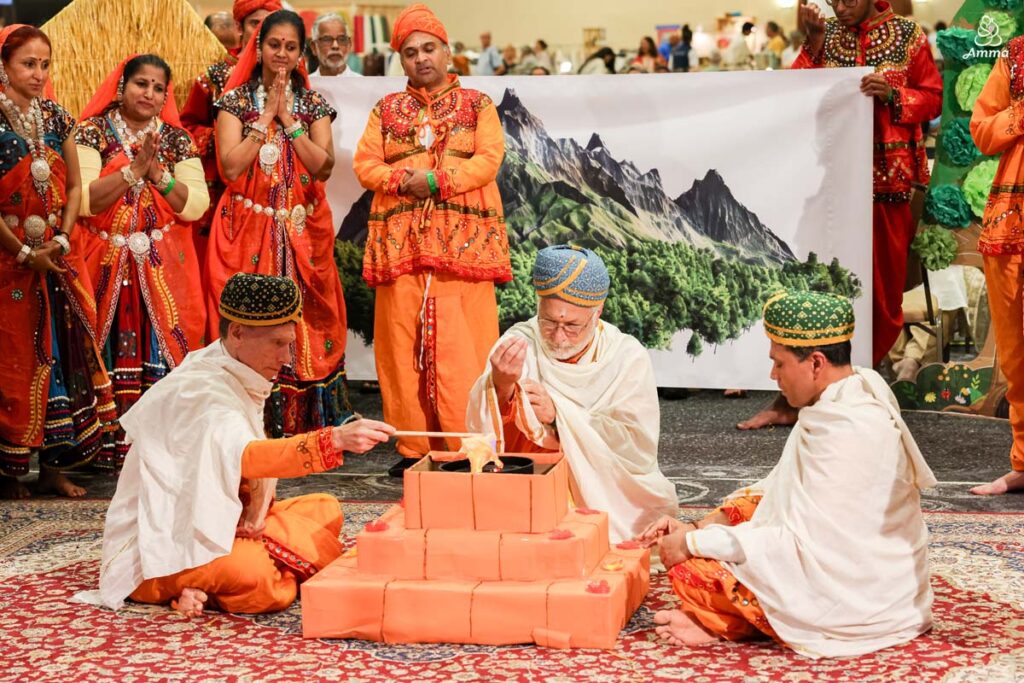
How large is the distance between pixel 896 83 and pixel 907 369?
142cm

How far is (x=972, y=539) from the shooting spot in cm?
443

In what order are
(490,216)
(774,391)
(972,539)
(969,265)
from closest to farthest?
(972,539), (490,216), (969,265), (774,391)

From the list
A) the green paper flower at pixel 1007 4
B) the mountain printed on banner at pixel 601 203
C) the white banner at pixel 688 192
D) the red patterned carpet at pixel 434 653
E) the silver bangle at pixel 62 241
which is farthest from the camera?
the mountain printed on banner at pixel 601 203

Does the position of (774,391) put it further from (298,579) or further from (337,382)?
(298,579)

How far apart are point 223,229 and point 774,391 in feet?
9.74

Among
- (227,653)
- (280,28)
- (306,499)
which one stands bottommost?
(227,653)

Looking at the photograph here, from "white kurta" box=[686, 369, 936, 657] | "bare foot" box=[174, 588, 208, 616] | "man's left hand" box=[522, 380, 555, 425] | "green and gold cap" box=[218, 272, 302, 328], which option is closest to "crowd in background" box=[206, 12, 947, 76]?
"man's left hand" box=[522, 380, 555, 425]

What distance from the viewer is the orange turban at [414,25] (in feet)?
18.1

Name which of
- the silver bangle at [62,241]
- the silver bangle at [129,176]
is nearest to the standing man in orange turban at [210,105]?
the silver bangle at [129,176]

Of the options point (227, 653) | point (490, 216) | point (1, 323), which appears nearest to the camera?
point (227, 653)

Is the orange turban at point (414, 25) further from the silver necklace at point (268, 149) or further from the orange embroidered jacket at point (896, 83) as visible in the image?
the orange embroidered jacket at point (896, 83)

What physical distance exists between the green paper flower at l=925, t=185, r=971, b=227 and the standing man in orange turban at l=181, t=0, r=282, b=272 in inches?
123

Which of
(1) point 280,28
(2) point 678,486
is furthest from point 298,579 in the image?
(1) point 280,28

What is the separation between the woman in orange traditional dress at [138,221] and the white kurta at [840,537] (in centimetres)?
296
